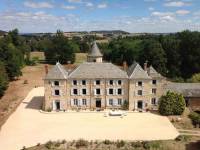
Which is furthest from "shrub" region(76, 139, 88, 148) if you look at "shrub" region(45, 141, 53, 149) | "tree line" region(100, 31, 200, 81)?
"tree line" region(100, 31, 200, 81)

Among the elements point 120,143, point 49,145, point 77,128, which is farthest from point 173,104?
point 49,145

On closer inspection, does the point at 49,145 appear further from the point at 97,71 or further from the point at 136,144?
the point at 97,71

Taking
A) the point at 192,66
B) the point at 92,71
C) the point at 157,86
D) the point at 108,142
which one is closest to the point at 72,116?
the point at 92,71

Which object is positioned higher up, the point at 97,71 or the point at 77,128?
the point at 97,71

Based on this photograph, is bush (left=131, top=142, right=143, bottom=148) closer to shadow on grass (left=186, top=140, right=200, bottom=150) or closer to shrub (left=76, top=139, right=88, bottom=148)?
shadow on grass (left=186, top=140, right=200, bottom=150)

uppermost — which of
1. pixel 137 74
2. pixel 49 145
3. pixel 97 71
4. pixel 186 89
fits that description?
pixel 97 71

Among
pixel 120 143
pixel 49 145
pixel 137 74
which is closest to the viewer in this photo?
pixel 49 145

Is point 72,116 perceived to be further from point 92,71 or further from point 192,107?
point 192,107
